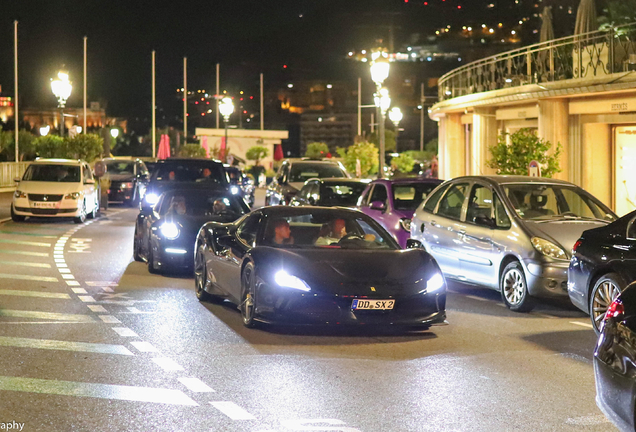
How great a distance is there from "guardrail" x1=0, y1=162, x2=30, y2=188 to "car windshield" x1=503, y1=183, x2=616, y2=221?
38584 mm

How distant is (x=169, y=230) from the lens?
15992mm

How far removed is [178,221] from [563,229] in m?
6.03

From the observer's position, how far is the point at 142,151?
120688 millimetres

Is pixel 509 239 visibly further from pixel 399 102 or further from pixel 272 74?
pixel 272 74

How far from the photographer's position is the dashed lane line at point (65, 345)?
30.9 feet

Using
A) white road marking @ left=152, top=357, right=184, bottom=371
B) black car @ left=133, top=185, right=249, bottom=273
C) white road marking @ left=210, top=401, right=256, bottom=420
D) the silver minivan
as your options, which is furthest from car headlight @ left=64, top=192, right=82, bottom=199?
white road marking @ left=210, top=401, right=256, bottom=420

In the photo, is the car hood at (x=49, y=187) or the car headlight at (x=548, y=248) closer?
the car headlight at (x=548, y=248)

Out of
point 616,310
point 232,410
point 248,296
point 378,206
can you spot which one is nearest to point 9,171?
point 378,206

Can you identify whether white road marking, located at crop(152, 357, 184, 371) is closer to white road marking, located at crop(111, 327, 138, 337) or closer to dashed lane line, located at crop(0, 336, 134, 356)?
dashed lane line, located at crop(0, 336, 134, 356)

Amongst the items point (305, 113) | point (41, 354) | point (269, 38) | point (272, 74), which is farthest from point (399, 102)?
point (41, 354)

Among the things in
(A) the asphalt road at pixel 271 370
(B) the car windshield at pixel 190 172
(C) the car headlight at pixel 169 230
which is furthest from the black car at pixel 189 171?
(A) the asphalt road at pixel 271 370

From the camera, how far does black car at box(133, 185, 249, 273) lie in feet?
52.1

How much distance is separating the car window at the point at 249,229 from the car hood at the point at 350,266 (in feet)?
2.49

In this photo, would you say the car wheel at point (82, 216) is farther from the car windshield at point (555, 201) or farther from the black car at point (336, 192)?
the car windshield at point (555, 201)
